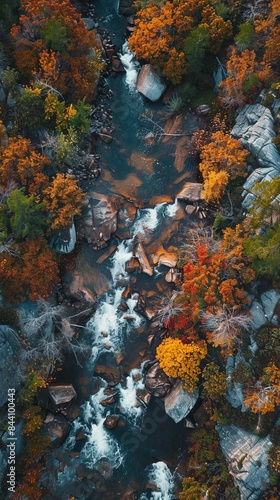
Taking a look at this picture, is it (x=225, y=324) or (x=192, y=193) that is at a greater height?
(x=192, y=193)

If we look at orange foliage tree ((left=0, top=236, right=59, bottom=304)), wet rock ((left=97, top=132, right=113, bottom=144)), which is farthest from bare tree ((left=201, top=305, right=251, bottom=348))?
wet rock ((left=97, top=132, right=113, bottom=144))

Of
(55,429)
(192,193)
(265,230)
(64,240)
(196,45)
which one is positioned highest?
(196,45)

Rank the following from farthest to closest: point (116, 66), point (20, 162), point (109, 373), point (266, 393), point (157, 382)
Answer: point (116, 66), point (109, 373), point (157, 382), point (20, 162), point (266, 393)

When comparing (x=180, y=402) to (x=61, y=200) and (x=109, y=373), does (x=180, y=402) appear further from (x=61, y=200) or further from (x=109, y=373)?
(x=61, y=200)

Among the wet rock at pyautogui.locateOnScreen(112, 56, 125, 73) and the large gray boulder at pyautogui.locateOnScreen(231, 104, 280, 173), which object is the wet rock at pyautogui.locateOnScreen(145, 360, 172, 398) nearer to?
the large gray boulder at pyautogui.locateOnScreen(231, 104, 280, 173)

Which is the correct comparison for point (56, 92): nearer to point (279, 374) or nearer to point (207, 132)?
point (207, 132)

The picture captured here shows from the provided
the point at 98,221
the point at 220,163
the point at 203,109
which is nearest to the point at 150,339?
the point at 98,221

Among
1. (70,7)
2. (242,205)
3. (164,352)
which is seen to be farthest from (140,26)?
(164,352)
